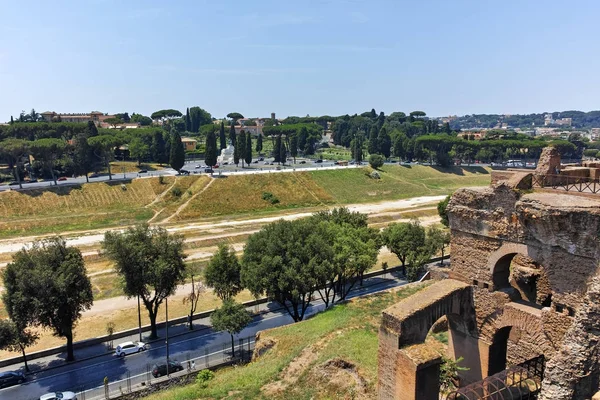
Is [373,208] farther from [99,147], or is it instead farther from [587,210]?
[587,210]

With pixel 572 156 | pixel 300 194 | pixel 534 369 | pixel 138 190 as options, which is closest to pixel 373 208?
pixel 300 194

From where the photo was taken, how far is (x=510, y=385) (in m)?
13.1

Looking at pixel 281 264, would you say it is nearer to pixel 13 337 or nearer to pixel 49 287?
pixel 49 287

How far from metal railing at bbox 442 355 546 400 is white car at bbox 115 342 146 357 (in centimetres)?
2001

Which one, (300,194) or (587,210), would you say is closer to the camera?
(587,210)

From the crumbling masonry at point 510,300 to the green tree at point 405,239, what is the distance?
20.2 meters

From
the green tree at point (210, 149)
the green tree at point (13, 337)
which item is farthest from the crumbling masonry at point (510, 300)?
the green tree at point (210, 149)

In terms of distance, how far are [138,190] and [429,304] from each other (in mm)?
62164

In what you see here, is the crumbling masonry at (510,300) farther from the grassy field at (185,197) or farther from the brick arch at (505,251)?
the grassy field at (185,197)

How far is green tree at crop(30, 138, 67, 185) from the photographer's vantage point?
67.3m

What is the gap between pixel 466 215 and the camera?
15.2 meters

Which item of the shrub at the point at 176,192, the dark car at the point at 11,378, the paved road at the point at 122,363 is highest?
the shrub at the point at 176,192

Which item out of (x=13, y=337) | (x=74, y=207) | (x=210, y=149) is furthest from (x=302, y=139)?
(x=13, y=337)

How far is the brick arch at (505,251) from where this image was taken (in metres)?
13.7
